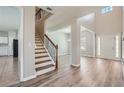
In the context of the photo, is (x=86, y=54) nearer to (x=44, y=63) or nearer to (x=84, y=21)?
(x=84, y=21)

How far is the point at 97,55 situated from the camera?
1063 centimetres

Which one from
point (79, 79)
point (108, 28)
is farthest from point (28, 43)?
point (108, 28)

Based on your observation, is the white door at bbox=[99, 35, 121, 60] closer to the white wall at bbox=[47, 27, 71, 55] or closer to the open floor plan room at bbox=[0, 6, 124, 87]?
the open floor plan room at bbox=[0, 6, 124, 87]

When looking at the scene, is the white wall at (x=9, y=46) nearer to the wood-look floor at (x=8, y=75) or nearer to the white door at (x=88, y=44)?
the wood-look floor at (x=8, y=75)

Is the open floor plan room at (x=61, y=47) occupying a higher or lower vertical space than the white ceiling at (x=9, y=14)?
lower

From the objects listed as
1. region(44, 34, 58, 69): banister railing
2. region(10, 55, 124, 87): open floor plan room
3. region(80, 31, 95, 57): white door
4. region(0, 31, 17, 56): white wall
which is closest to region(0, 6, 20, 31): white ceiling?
region(44, 34, 58, 69): banister railing

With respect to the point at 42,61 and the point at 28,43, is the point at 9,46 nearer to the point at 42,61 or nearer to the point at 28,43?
the point at 42,61

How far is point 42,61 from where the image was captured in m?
5.39

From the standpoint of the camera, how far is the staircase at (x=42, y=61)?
4795mm

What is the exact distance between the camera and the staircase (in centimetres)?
480

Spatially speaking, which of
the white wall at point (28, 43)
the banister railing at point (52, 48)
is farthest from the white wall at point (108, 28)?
the white wall at point (28, 43)

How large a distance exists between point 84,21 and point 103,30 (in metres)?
1.59
